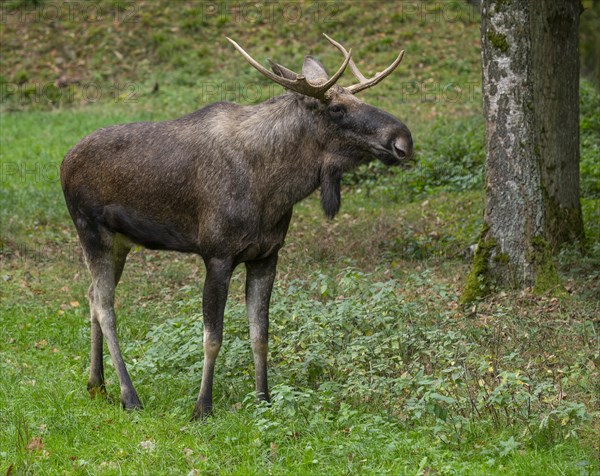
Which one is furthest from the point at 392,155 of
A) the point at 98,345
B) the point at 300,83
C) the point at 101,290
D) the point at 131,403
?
the point at 98,345

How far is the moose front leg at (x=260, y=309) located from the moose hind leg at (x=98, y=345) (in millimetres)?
1349

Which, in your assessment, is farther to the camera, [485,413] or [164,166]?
[164,166]

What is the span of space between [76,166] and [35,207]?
694cm

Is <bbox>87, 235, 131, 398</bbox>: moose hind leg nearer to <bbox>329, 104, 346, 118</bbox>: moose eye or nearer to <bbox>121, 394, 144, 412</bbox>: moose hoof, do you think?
<bbox>121, 394, 144, 412</bbox>: moose hoof

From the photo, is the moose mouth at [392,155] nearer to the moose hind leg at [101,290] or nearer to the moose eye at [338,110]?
the moose eye at [338,110]

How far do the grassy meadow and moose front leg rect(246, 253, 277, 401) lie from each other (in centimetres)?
23

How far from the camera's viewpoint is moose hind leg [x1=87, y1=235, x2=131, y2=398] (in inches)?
313

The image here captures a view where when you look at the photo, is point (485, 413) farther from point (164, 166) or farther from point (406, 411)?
point (164, 166)

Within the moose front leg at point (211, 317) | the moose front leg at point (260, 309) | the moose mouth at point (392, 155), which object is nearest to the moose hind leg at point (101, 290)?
the moose front leg at point (211, 317)

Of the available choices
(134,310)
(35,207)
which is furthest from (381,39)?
(134,310)

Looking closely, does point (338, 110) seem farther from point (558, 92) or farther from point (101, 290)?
point (558, 92)

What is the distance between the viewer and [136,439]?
6648mm

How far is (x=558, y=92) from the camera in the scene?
41.0 feet

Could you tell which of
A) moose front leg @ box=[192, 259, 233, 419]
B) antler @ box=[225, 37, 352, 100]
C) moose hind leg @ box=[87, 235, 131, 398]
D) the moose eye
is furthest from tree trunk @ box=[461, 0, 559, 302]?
moose hind leg @ box=[87, 235, 131, 398]
